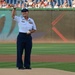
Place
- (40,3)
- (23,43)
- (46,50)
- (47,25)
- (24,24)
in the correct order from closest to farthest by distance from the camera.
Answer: (24,24) < (23,43) < (46,50) < (47,25) < (40,3)

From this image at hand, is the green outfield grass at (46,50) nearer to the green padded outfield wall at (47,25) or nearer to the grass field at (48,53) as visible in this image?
the grass field at (48,53)

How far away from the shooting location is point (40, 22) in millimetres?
31656

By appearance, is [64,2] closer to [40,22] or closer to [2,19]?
[40,22]

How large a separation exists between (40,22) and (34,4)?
2.73 meters

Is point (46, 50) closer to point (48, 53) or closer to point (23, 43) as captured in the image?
point (48, 53)

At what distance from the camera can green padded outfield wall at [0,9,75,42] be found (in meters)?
31.1

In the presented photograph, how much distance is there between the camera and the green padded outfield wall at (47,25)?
3108 centimetres

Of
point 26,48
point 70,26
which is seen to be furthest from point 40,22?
point 26,48

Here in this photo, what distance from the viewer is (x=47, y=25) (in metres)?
31.5

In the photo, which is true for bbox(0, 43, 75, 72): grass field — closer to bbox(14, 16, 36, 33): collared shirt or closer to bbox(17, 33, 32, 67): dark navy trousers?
bbox(17, 33, 32, 67): dark navy trousers

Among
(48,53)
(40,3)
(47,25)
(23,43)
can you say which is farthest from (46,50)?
(40,3)

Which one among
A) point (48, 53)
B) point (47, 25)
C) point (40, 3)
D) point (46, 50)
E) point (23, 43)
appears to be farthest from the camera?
point (40, 3)

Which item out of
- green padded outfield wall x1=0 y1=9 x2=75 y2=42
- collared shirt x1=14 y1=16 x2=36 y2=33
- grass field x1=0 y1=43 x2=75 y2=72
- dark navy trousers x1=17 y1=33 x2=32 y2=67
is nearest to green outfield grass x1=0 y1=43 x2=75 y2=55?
grass field x1=0 y1=43 x2=75 y2=72

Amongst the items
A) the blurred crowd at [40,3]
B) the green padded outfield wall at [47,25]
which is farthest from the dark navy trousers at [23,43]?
the blurred crowd at [40,3]
